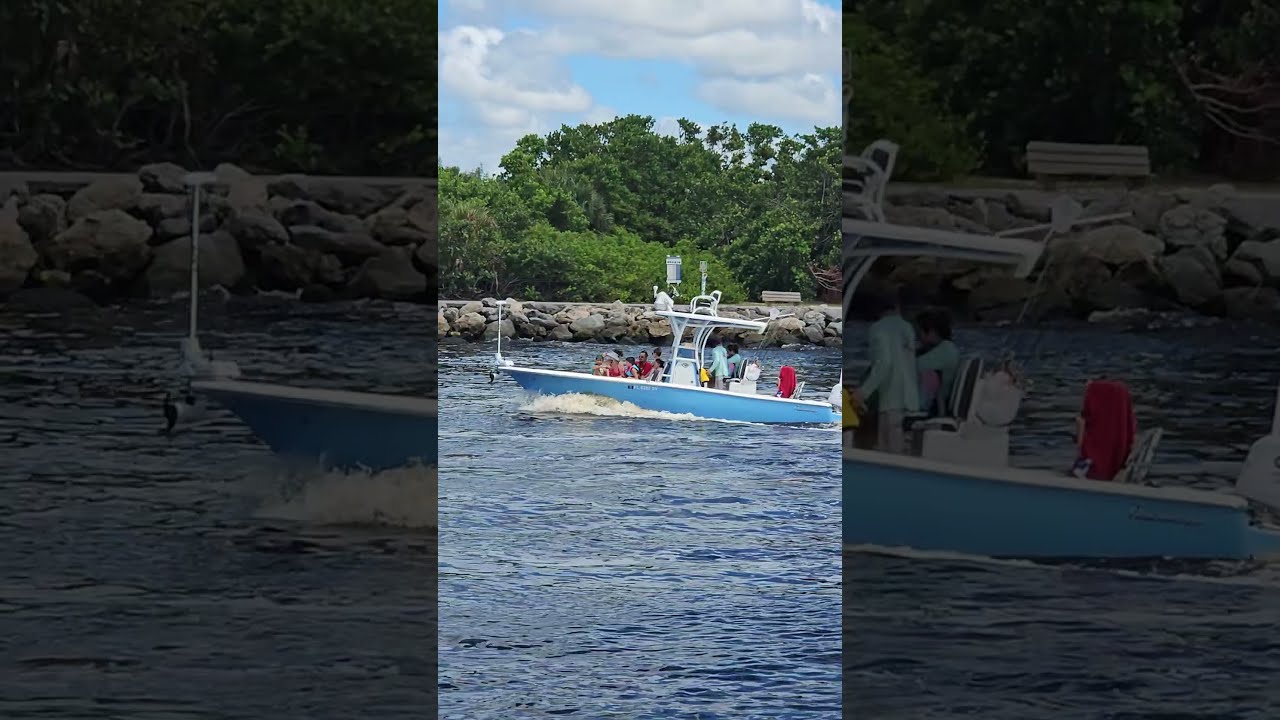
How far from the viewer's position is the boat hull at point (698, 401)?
85.4 feet

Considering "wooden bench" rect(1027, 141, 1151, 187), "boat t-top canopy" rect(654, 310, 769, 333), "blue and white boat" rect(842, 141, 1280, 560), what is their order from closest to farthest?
"blue and white boat" rect(842, 141, 1280, 560) < "wooden bench" rect(1027, 141, 1151, 187) < "boat t-top canopy" rect(654, 310, 769, 333)

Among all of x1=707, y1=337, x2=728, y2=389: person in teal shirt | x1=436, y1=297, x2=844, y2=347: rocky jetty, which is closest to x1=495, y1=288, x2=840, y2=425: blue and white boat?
x1=707, y1=337, x2=728, y2=389: person in teal shirt

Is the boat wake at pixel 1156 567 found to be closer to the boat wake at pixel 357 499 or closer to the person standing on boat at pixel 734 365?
the boat wake at pixel 357 499

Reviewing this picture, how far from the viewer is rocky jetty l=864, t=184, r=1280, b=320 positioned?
386cm

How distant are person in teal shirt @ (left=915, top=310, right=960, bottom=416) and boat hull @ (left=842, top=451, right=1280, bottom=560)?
0.52ft

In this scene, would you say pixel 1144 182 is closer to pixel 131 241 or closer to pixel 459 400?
pixel 131 241

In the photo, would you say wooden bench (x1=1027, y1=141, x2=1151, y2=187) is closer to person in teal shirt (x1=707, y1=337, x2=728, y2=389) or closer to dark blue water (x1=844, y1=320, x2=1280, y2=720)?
dark blue water (x1=844, y1=320, x2=1280, y2=720)

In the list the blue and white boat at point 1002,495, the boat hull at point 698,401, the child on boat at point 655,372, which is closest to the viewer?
the blue and white boat at point 1002,495

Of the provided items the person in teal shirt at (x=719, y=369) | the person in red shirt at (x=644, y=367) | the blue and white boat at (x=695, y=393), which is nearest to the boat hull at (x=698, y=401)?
the blue and white boat at (x=695, y=393)

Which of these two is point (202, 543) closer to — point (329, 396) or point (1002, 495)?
point (329, 396)

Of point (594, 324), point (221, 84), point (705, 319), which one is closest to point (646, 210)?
point (594, 324)

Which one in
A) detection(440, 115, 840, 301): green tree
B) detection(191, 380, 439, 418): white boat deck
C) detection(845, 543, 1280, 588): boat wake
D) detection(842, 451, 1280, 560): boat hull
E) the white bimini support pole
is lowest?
detection(845, 543, 1280, 588): boat wake

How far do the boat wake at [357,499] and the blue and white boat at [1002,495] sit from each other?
1.10 meters

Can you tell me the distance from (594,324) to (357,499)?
1338 inches
